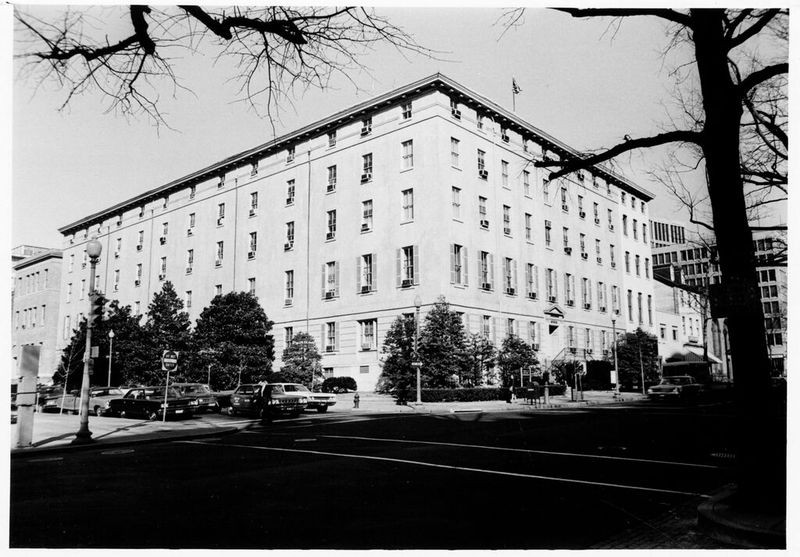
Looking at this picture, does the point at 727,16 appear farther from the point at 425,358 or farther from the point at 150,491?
the point at 425,358

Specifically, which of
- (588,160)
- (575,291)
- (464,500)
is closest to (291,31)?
(588,160)

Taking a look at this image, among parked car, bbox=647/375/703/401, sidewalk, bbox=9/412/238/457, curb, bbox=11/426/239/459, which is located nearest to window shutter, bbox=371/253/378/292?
parked car, bbox=647/375/703/401

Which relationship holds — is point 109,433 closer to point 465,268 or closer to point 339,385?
point 339,385

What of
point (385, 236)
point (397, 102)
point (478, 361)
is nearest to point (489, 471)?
point (478, 361)

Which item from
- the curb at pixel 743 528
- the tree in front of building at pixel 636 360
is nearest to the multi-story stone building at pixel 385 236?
the tree in front of building at pixel 636 360

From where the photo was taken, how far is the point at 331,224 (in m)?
41.7

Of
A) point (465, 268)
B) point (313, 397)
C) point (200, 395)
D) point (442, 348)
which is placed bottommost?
point (313, 397)

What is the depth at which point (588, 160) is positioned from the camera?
28.2ft

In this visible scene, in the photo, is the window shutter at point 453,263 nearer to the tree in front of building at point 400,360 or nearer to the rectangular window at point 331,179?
the tree in front of building at point 400,360

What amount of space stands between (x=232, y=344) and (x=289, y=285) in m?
7.93

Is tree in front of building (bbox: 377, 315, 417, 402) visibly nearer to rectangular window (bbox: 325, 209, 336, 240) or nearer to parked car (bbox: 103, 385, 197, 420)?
rectangular window (bbox: 325, 209, 336, 240)

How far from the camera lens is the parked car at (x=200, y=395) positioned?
26.2 m

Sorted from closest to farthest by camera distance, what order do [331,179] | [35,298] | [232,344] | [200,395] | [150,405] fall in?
[35,298] < [150,405] < [200,395] < [232,344] < [331,179]

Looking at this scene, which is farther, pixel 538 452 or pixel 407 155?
pixel 407 155
